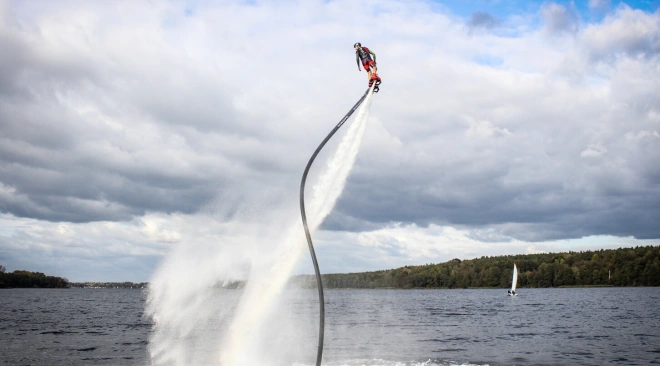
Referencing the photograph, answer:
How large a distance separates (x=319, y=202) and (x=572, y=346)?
27700mm

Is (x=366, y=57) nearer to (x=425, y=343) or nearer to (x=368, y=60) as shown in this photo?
(x=368, y=60)

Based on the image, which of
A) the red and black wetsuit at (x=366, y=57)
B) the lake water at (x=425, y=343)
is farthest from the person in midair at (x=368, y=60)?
the lake water at (x=425, y=343)

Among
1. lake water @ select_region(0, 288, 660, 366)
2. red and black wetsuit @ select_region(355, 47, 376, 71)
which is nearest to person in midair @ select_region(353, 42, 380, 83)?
red and black wetsuit @ select_region(355, 47, 376, 71)

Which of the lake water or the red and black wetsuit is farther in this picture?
the lake water

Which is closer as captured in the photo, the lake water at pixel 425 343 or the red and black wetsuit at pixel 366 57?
the red and black wetsuit at pixel 366 57

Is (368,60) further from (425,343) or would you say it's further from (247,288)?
(425,343)

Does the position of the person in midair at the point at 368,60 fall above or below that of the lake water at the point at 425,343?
above

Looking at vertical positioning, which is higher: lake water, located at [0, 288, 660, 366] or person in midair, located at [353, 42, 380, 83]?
person in midair, located at [353, 42, 380, 83]

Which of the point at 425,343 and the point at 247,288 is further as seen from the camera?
the point at 425,343

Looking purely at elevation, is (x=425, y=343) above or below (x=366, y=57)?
below

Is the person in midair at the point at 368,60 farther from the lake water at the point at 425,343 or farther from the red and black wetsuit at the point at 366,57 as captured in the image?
the lake water at the point at 425,343

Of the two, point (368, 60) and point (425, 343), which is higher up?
point (368, 60)

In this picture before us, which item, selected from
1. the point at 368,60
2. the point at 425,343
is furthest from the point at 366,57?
the point at 425,343

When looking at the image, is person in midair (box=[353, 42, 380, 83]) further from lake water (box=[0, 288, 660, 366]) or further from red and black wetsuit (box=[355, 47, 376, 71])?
lake water (box=[0, 288, 660, 366])
